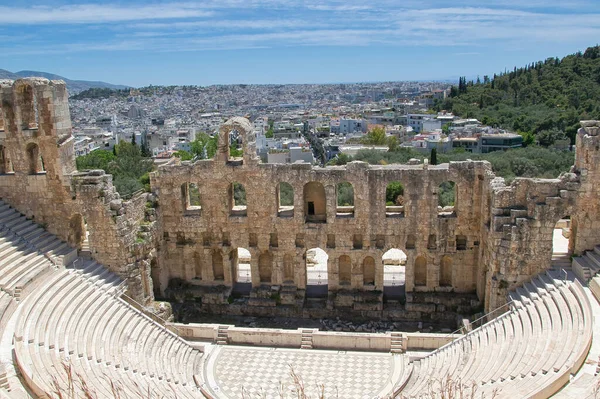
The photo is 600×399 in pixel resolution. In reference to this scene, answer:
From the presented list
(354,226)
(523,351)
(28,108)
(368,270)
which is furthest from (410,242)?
(28,108)

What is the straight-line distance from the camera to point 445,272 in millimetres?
26984

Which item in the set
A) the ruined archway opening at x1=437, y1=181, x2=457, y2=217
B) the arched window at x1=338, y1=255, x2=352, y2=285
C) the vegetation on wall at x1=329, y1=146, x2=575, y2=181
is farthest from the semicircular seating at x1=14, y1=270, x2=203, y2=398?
the vegetation on wall at x1=329, y1=146, x2=575, y2=181

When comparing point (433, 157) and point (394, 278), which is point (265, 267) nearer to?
point (394, 278)

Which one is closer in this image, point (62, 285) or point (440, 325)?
point (62, 285)

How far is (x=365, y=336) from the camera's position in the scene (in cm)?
2298

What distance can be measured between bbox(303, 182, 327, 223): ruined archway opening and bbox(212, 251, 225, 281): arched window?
5112 mm

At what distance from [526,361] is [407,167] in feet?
34.2

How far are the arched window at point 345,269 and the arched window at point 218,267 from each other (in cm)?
603

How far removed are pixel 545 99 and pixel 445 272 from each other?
8185 centimetres

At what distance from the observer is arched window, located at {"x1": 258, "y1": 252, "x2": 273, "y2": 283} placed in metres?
27.8

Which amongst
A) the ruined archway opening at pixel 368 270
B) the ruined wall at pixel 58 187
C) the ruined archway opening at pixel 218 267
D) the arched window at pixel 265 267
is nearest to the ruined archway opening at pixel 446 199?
the ruined archway opening at pixel 368 270

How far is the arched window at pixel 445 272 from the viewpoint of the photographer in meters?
26.8

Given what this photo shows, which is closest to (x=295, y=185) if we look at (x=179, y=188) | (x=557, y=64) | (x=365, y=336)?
(x=179, y=188)

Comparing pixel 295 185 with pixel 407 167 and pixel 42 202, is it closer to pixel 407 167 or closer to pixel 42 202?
pixel 407 167
